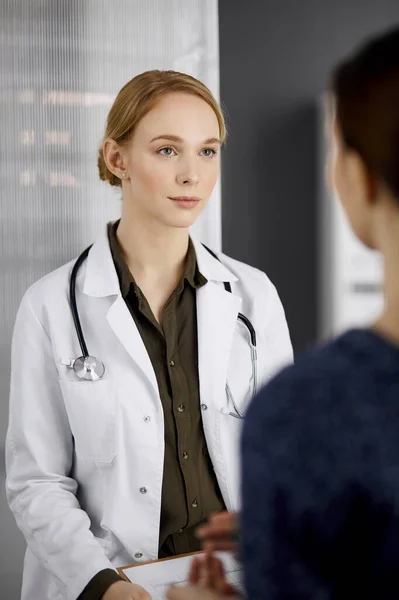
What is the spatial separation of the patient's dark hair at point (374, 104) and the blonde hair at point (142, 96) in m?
1.04

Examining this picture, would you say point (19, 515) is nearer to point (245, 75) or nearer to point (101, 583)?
point (101, 583)

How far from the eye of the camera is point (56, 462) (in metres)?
1.48

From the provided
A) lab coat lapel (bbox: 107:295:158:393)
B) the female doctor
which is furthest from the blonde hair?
lab coat lapel (bbox: 107:295:158:393)

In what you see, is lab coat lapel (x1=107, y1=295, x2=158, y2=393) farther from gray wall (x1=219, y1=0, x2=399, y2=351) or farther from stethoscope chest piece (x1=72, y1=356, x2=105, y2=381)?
gray wall (x1=219, y1=0, x2=399, y2=351)

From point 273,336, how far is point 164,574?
0.63 metres

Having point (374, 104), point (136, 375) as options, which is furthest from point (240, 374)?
point (374, 104)

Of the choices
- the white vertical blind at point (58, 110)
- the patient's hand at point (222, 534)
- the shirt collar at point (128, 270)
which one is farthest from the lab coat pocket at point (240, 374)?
the patient's hand at point (222, 534)

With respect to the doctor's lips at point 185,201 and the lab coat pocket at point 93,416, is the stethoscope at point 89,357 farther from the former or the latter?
the doctor's lips at point 185,201

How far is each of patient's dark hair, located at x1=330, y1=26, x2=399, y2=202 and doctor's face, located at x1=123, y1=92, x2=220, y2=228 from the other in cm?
100

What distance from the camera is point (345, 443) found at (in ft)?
1.68

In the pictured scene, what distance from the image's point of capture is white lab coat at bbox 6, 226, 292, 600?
1.44 metres

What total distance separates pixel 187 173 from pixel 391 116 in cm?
106

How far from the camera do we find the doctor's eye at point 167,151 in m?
1.56

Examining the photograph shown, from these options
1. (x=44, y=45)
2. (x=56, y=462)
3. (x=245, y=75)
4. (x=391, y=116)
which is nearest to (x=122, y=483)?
(x=56, y=462)
